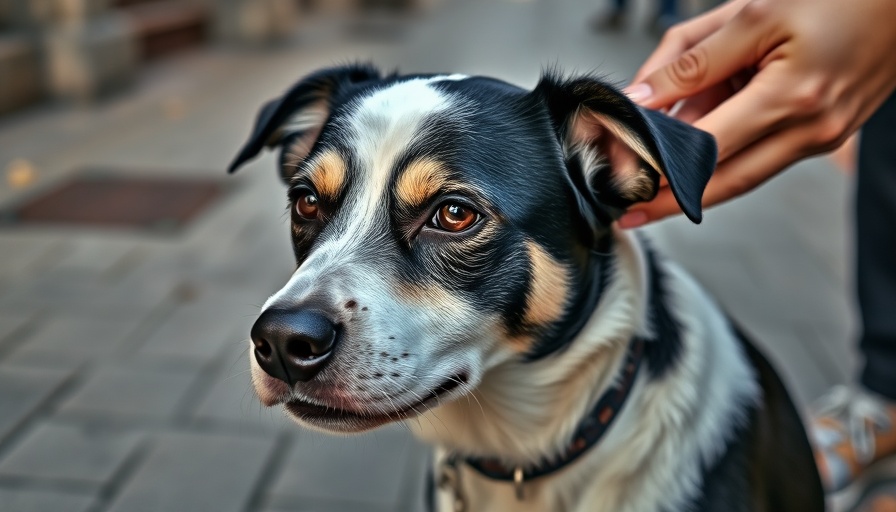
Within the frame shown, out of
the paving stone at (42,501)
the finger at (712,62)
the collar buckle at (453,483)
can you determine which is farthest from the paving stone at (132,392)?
the finger at (712,62)

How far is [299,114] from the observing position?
2.14 meters

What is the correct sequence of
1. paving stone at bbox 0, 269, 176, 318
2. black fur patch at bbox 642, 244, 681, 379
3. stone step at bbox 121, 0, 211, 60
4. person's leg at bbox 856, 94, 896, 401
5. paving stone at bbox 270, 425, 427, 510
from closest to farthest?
black fur patch at bbox 642, 244, 681, 379
person's leg at bbox 856, 94, 896, 401
paving stone at bbox 270, 425, 427, 510
paving stone at bbox 0, 269, 176, 318
stone step at bbox 121, 0, 211, 60

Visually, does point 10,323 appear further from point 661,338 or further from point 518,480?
point 661,338

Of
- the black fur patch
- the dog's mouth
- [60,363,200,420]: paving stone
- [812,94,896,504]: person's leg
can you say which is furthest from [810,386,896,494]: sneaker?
[60,363,200,420]: paving stone

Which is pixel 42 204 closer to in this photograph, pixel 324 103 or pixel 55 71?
pixel 55 71

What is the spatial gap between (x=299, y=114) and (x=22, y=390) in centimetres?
188

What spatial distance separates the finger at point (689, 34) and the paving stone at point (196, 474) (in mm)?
1835

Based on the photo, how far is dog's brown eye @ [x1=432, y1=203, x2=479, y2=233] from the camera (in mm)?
1638

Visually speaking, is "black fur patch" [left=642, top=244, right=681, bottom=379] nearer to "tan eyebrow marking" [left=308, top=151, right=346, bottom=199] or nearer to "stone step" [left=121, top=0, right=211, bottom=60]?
"tan eyebrow marking" [left=308, top=151, right=346, bottom=199]

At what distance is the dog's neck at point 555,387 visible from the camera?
5.60 feet

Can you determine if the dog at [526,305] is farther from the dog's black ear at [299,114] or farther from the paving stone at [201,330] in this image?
the paving stone at [201,330]

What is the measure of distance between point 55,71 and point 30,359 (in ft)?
15.5

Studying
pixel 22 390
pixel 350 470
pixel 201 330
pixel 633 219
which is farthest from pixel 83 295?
pixel 633 219

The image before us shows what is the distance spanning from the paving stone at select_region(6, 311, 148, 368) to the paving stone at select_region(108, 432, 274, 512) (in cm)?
76
